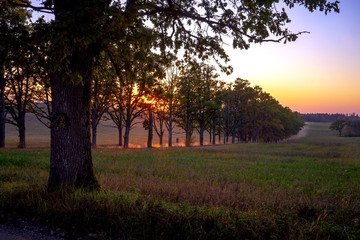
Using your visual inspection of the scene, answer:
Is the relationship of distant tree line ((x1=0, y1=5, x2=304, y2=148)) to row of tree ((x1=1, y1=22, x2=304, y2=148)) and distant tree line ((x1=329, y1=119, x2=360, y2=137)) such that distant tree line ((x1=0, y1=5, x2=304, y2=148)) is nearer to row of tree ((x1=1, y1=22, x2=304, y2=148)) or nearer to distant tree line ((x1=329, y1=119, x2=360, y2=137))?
row of tree ((x1=1, y1=22, x2=304, y2=148))

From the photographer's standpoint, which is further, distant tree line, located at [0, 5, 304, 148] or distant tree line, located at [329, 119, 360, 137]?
distant tree line, located at [329, 119, 360, 137]

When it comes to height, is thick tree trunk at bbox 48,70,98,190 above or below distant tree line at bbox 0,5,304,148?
below

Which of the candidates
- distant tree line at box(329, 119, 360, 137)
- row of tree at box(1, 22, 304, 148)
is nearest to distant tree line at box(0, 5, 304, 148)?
row of tree at box(1, 22, 304, 148)

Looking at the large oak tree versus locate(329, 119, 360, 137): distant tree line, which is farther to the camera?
locate(329, 119, 360, 137): distant tree line

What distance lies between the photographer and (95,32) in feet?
15.5

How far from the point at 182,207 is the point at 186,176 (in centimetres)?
518

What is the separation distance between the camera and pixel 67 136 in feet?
19.4

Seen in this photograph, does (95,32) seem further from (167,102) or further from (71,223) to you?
Result: (167,102)

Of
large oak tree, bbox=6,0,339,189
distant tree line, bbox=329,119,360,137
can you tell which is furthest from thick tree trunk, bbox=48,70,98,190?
distant tree line, bbox=329,119,360,137

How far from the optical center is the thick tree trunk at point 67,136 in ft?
19.4

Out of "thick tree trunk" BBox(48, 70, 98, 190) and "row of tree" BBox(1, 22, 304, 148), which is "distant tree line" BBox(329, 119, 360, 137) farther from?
"thick tree trunk" BBox(48, 70, 98, 190)

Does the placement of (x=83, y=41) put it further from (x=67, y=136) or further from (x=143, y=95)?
(x=143, y=95)

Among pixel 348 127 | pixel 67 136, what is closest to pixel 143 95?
pixel 67 136

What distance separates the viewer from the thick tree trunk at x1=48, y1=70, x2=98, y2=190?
591cm
